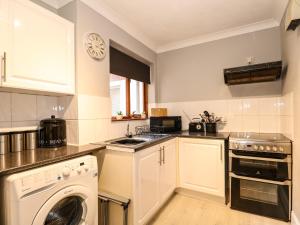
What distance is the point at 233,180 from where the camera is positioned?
1.97 meters

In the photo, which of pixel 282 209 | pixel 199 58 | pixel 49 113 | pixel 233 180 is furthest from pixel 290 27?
pixel 49 113

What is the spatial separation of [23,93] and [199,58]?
2.48 meters

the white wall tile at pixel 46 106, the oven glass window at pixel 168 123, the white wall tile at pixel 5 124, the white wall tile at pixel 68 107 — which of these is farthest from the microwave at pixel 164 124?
the white wall tile at pixel 5 124

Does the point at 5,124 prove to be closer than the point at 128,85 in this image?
Yes

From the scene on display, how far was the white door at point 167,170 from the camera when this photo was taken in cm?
198

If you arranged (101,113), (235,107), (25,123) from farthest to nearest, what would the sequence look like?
(235,107), (101,113), (25,123)

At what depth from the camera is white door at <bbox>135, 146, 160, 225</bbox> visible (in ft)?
5.12

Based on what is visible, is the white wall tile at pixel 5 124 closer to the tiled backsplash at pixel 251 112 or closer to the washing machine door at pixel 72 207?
the washing machine door at pixel 72 207

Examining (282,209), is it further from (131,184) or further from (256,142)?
(131,184)

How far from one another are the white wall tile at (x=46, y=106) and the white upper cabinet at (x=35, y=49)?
304 mm

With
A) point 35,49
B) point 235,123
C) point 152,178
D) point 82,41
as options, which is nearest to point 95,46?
point 82,41

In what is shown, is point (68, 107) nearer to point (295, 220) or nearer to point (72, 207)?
point (72, 207)

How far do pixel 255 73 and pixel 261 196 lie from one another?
143 centimetres

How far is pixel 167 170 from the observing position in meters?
2.09
